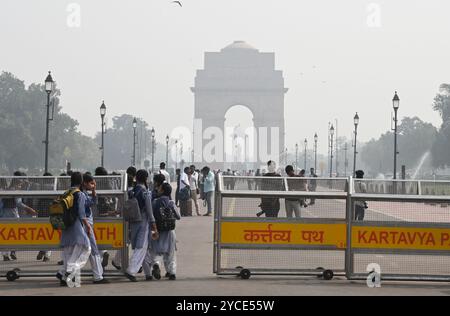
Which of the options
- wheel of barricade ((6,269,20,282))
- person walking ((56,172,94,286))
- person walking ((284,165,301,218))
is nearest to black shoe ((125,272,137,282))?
person walking ((56,172,94,286))

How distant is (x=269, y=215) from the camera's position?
50.4 feet

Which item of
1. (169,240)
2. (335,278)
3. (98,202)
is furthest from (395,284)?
(98,202)

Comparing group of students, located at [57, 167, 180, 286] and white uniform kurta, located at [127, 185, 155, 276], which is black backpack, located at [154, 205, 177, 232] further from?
white uniform kurta, located at [127, 185, 155, 276]


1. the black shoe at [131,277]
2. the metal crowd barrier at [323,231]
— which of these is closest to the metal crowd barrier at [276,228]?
the metal crowd barrier at [323,231]

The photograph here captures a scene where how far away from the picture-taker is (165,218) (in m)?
15.1

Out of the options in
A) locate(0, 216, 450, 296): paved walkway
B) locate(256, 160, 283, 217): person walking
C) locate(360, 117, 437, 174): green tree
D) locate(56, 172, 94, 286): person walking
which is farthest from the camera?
locate(360, 117, 437, 174): green tree

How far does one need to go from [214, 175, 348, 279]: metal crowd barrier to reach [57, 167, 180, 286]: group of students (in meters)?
0.76

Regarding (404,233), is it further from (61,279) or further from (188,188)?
(188,188)

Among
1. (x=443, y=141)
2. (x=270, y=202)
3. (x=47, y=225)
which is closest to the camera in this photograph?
(x=47, y=225)

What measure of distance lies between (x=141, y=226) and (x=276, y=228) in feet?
6.25

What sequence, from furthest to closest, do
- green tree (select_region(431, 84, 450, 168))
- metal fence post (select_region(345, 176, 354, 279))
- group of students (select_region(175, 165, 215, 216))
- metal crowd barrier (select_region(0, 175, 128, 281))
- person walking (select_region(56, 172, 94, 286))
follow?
green tree (select_region(431, 84, 450, 168))
group of students (select_region(175, 165, 215, 216))
metal fence post (select_region(345, 176, 354, 279))
metal crowd barrier (select_region(0, 175, 128, 281))
person walking (select_region(56, 172, 94, 286))

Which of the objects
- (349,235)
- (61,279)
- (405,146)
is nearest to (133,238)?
(61,279)

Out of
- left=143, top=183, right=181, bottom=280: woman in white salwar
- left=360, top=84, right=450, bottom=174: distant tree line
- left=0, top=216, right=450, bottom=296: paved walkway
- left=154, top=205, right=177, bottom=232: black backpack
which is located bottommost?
left=0, top=216, right=450, bottom=296: paved walkway

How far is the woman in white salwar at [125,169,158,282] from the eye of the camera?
48.1 feet
